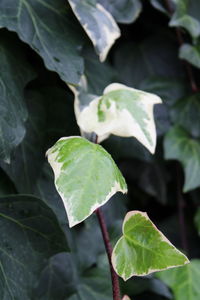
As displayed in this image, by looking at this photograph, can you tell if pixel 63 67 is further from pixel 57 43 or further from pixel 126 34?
pixel 126 34

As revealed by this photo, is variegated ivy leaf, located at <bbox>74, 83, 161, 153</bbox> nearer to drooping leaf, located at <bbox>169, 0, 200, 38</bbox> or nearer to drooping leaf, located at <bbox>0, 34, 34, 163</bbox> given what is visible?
drooping leaf, located at <bbox>0, 34, 34, 163</bbox>

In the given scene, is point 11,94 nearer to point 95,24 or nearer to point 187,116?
point 95,24

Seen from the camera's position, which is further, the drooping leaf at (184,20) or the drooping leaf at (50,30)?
the drooping leaf at (184,20)

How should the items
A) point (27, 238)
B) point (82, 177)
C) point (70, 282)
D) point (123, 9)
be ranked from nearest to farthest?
point (82, 177) → point (27, 238) → point (70, 282) → point (123, 9)

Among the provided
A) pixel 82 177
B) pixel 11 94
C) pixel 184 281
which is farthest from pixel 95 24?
pixel 184 281

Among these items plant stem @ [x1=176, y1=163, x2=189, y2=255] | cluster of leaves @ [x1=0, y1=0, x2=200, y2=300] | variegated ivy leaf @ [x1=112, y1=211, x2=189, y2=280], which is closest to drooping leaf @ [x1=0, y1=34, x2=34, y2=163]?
cluster of leaves @ [x1=0, y1=0, x2=200, y2=300]

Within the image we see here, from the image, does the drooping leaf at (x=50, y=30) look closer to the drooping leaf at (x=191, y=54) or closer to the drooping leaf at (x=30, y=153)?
the drooping leaf at (x=30, y=153)

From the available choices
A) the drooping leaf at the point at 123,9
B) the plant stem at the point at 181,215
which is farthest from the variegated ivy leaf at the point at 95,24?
the plant stem at the point at 181,215

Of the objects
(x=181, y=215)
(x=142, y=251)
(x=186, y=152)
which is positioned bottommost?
(x=181, y=215)
